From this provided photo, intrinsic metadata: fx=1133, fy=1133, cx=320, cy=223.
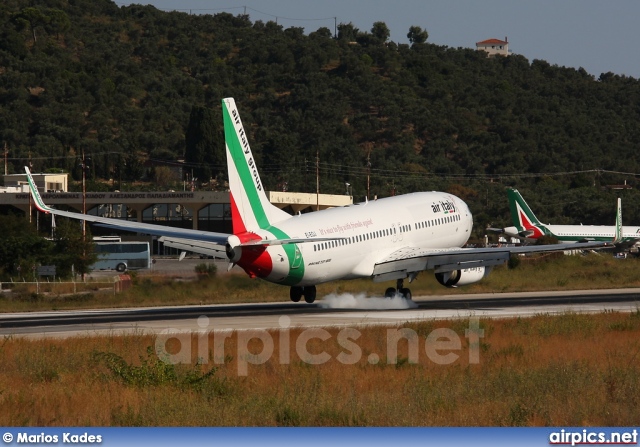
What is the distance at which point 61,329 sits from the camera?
40.2 m

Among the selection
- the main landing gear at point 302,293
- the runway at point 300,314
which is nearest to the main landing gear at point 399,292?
the runway at point 300,314

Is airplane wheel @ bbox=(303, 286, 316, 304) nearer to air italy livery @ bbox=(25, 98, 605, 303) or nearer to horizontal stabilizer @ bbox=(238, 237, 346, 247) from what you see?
air italy livery @ bbox=(25, 98, 605, 303)

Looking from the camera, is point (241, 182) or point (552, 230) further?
point (552, 230)

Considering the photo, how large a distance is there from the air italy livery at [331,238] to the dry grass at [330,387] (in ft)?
33.8

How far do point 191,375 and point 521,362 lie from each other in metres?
8.70

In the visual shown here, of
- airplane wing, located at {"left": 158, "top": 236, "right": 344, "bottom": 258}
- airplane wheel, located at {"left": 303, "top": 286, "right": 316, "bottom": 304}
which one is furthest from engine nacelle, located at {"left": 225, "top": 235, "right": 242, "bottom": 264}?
airplane wheel, located at {"left": 303, "top": 286, "right": 316, "bottom": 304}

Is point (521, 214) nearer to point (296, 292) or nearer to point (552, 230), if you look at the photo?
point (552, 230)

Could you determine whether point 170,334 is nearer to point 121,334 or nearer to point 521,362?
point 121,334

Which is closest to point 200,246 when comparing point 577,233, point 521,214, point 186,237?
point 186,237

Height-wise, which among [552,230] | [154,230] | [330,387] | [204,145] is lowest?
[552,230]

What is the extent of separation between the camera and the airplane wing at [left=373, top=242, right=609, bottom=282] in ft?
158

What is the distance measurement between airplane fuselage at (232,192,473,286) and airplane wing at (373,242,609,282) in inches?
23.1

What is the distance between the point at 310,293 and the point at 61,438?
33079mm

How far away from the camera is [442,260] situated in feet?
164
